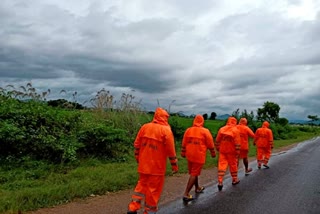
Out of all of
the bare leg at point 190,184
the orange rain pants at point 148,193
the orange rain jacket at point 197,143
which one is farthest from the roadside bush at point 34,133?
the orange rain pants at point 148,193

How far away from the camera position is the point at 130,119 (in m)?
16.2

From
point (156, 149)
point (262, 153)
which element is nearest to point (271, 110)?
point (262, 153)

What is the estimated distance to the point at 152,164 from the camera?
6.31 m

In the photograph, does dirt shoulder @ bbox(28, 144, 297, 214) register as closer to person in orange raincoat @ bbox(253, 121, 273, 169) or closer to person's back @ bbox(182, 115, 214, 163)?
person's back @ bbox(182, 115, 214, 163)

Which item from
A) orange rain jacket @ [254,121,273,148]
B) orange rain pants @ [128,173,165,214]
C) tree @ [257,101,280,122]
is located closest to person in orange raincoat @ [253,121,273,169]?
orange rain jacket @ [254,121,273,148]

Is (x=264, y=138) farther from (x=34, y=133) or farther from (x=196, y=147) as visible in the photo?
(x=34, y=133)

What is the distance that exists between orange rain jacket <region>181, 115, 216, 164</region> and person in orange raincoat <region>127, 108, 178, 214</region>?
177 cm

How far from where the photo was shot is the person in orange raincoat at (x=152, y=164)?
6238 millimetres

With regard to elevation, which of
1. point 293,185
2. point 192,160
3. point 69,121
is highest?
point 69,121

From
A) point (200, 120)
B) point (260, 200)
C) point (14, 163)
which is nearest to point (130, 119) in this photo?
point (14, 163)

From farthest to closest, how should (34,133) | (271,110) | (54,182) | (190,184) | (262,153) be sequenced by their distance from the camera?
(271,110), (262,153), (34,133), (54,182), (190,184)

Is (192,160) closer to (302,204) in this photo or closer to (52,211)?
(302,204)

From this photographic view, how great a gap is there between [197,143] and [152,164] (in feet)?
7.17

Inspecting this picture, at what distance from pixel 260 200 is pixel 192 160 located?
69.2 inches
